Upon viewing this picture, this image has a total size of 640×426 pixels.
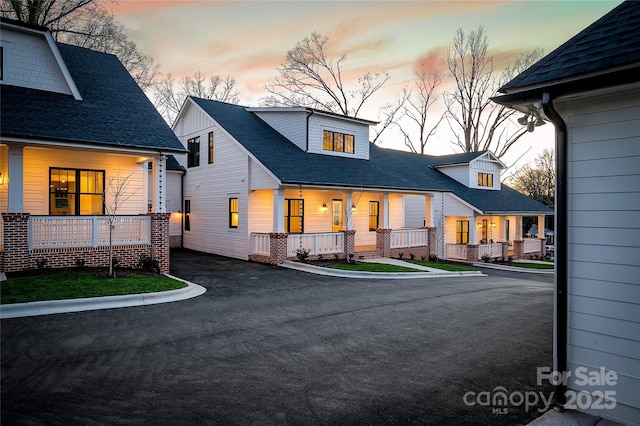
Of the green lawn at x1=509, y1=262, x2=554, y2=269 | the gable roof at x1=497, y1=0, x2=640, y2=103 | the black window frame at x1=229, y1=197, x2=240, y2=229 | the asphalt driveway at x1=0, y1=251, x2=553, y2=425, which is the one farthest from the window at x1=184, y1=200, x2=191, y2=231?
the green lawn at x1=509, y1=262, x2=554, y2=269

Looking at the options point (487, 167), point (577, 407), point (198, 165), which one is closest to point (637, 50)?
point (577, 407)

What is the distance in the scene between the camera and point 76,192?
1416cm

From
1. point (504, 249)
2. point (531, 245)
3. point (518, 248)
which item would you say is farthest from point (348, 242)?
point (531, 245)

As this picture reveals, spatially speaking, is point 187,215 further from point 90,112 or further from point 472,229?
point 472,229

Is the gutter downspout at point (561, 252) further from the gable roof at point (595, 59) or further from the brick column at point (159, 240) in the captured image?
the brick column at point (159, 240)

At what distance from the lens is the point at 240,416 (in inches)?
163

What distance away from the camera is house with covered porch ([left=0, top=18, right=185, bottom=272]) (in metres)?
11.6

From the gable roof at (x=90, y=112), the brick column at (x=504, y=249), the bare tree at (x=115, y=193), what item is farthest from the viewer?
the brick column at (x=504, y=249)

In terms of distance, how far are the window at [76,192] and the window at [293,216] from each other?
8.31 m

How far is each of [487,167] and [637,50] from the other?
28686mm

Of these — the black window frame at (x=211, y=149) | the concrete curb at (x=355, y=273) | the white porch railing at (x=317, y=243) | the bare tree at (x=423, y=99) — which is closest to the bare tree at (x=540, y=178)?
the bare tree at (x=423, y=99)

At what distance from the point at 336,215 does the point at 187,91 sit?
2451 cm

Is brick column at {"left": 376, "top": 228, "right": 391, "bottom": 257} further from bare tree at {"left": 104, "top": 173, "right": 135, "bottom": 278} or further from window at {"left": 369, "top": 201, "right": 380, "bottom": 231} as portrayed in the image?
bare tree at {"left": 104, "top": 173, "right": 135, "bottom": 278}

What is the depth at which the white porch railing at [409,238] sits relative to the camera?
72.2ft
